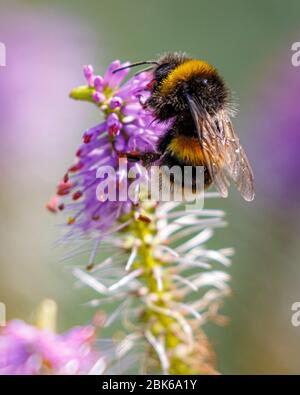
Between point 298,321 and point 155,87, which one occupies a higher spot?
point 155,87

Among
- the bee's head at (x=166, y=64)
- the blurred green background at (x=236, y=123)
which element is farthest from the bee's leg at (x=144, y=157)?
the blurred green background at (x=236, y=123)

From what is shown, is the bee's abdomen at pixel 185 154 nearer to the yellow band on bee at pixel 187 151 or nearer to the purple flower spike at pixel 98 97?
the yellow band on bee at pixel 187 151

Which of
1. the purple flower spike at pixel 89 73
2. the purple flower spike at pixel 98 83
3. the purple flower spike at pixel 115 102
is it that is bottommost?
the purple flower spike at pixel 115 102

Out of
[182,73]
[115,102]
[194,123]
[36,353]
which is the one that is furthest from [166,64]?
[36,353]

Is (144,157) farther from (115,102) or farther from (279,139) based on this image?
(279,139)

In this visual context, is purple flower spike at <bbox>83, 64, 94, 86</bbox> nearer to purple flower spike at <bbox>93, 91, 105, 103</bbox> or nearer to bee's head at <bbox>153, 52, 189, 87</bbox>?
purple flower spike at <bbox>93, 91, 105, 103</bbox>
